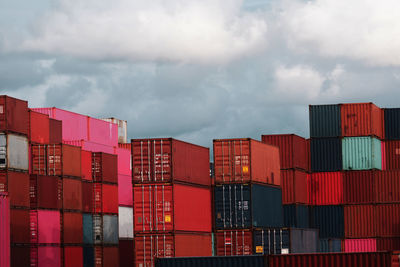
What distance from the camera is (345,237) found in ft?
211

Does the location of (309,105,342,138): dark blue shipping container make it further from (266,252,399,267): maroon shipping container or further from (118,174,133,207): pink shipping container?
(266,252,399,267): maroon shipping container

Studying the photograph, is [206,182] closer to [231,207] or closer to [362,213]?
[231,207]

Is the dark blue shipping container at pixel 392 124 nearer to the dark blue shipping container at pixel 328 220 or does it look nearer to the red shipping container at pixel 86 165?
the dark blue shipping container at pixel 328 220

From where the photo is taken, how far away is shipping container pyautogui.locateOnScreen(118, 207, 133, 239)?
2985 inches

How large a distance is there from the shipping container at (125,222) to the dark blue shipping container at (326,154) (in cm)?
1802

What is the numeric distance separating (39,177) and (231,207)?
13980 mm

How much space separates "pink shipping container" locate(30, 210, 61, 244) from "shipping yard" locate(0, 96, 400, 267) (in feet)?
0.30

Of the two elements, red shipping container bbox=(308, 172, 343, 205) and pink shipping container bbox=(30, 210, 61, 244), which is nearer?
pink shipping container bbox=(30, 210, 61, 244)

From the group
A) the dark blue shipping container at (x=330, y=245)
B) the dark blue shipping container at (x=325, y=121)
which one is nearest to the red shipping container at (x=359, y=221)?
the dark blue shipping container at (x=330, y=245)

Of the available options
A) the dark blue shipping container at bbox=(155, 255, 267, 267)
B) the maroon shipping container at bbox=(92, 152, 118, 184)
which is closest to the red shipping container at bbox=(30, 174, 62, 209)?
the maroon shipping container at bbox=(92, 152, 118, 184)

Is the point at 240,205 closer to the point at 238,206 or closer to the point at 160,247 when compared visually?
the point at 238,206

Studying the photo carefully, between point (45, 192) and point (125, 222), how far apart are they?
17068mm

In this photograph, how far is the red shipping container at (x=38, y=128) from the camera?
61.8m

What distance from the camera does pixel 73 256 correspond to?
6575 cm
